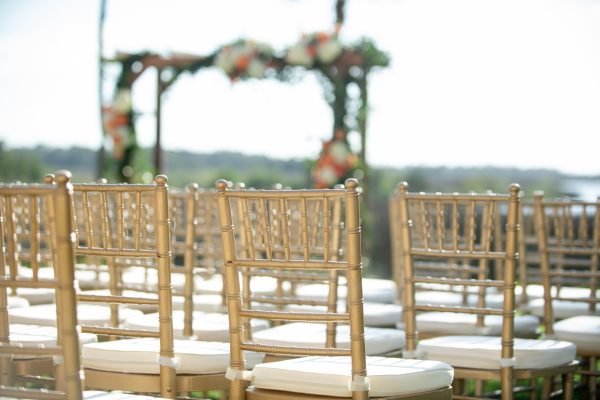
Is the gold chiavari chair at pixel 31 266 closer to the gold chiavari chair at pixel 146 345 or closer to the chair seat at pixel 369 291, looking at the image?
the gold chiavari chair at pixel 146 345

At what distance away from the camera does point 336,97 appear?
665 centimetres

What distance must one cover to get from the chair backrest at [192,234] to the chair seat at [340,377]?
3.08ft

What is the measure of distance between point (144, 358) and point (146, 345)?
0.12 metres

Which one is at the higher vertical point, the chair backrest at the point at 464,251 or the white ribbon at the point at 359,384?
the chair backrest at the point at 464,251

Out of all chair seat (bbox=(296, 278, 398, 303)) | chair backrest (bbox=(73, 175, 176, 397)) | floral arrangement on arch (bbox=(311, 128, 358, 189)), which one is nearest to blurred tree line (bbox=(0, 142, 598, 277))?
floral arrangement on arch (bbox=(311, 128, 358, 189))

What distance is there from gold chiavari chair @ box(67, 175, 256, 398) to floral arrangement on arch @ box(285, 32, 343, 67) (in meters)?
4.38

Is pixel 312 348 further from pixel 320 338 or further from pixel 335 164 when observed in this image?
pixel 335 164

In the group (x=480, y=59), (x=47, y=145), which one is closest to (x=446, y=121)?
(x=480, y=59)

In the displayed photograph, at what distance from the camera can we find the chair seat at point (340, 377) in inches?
78.2

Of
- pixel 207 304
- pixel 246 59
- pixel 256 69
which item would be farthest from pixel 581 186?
pixel 207 304

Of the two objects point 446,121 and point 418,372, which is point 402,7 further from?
point 418,372

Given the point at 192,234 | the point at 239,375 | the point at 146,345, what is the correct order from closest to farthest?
1. the point at 239,375
2. the point at 146,345
3. the point at 192,234

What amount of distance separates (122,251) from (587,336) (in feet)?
6.34

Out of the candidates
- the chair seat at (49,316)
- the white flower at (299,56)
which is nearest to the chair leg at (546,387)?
the chair seat at (49,316)
